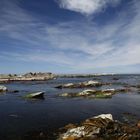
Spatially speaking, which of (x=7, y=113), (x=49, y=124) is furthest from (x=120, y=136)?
(x=7, y=113)

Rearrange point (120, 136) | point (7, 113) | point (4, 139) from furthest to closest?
point (7, 113), point (4, 139), point (120, 136)

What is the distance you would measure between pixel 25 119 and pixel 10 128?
14.8ft

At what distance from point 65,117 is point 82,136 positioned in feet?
33.9

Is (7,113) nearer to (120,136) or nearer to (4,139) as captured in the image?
(4,139)

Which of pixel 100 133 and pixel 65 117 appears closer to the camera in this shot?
pixel 100 133

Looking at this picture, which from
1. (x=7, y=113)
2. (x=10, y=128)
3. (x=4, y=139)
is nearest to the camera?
(x=4, y=139)

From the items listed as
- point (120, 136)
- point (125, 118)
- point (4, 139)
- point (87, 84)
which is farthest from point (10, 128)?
point (87, 84)

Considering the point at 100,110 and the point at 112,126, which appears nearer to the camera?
the point at 112,126

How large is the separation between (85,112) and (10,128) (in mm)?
12277

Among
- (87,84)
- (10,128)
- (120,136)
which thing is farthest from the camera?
(87,84)

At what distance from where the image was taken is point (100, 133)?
2086 centimetres

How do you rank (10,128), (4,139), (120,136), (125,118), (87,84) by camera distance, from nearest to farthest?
(120,136), (4,139), (10,128), (125,118), (87,84)

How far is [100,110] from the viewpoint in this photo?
35.5m

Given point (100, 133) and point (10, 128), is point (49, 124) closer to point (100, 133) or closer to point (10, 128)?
point (10, 128)
